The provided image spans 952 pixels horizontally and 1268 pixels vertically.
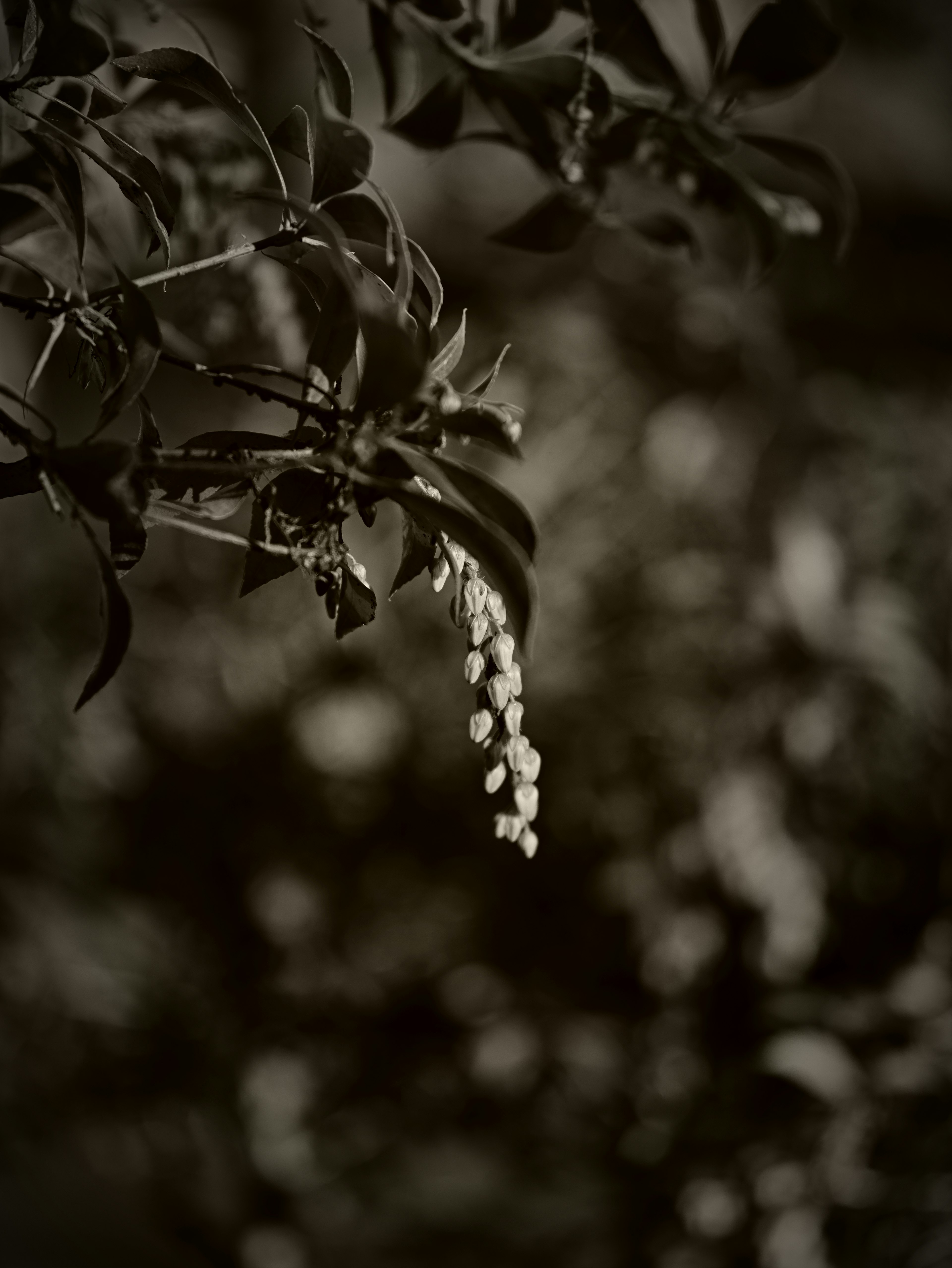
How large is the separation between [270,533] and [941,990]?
1273 mm

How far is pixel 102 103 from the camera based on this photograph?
42 centimetres

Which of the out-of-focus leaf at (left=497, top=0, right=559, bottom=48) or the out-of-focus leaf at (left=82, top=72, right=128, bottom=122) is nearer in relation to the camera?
the out-of-focus leaf at (left=82, top=72, right=128, bottom=122)

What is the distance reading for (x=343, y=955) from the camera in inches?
53.2

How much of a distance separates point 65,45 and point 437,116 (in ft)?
0.80

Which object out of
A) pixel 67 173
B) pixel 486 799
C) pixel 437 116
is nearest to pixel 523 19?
pixel 437 116

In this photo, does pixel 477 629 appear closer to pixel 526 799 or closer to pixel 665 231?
pixel 526 799

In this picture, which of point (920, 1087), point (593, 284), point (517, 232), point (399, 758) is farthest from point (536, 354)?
point (920, 1087)

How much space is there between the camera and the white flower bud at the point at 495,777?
365mm

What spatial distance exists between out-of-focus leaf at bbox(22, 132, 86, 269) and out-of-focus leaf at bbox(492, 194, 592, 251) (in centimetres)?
31

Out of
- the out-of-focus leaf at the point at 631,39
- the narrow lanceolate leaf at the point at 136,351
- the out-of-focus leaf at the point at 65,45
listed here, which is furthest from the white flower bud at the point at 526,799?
the out-of-focus leaf at the point at 631,39

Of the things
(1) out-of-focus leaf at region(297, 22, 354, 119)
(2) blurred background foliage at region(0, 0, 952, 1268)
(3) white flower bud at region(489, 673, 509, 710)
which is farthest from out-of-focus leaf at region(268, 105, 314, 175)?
(2) blurred background foliage at region(0, 0, 952, 1268)

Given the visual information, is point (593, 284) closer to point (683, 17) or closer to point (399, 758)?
point (683, 17)

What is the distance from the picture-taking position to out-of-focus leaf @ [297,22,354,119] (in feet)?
1.14

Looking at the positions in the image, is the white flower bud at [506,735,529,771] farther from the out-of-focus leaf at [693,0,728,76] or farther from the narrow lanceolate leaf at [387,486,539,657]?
the out-of-focus leaf at [693,0,728,76]
